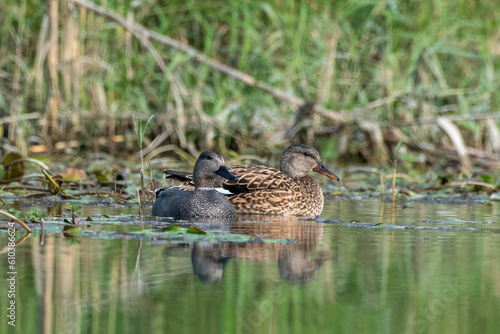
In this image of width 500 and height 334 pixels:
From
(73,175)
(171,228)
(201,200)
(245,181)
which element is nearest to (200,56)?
(73,175)

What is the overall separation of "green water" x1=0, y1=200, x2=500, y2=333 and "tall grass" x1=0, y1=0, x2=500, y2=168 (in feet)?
20.0

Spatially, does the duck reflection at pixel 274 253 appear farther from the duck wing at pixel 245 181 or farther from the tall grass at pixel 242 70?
the tall grass at pixel 242 70

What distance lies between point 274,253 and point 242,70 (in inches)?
285

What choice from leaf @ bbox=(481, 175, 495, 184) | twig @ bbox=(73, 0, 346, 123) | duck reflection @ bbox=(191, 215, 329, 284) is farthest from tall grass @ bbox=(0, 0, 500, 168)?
duck reflection @ bbox=(191, 215, 329, 284)

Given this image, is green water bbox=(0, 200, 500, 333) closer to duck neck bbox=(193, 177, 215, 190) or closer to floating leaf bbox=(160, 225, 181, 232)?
floating leaf bbox=(160, 225, 181, 232)

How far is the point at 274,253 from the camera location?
4.45 metres

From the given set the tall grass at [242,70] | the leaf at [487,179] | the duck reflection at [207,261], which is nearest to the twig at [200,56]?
the tall grass at [242,70]

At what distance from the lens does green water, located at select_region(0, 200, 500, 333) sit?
2.96 metres

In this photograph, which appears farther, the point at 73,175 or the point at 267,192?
the point at 73,175

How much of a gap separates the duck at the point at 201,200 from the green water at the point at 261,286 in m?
0.96

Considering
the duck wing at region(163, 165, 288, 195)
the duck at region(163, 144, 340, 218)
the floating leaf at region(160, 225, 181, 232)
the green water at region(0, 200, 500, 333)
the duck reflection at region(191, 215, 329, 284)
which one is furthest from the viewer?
the duck wing at region(163, 165, 288, 195)

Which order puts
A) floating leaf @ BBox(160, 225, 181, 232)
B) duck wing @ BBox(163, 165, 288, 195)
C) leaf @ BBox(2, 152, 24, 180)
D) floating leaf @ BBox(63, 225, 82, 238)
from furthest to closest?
1. leaf @ BBox(2, 152, 24, 180)
2. duck wing @ BBox(163, 165, 288, 195)
3. floating leaf @ BBox(160, 225, 181, 232)
4. floating leaf @ BBox(63, 225, 82, 238)

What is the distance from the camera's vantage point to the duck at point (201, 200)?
241 inches

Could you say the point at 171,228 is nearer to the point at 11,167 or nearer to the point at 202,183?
the point at 202,183
